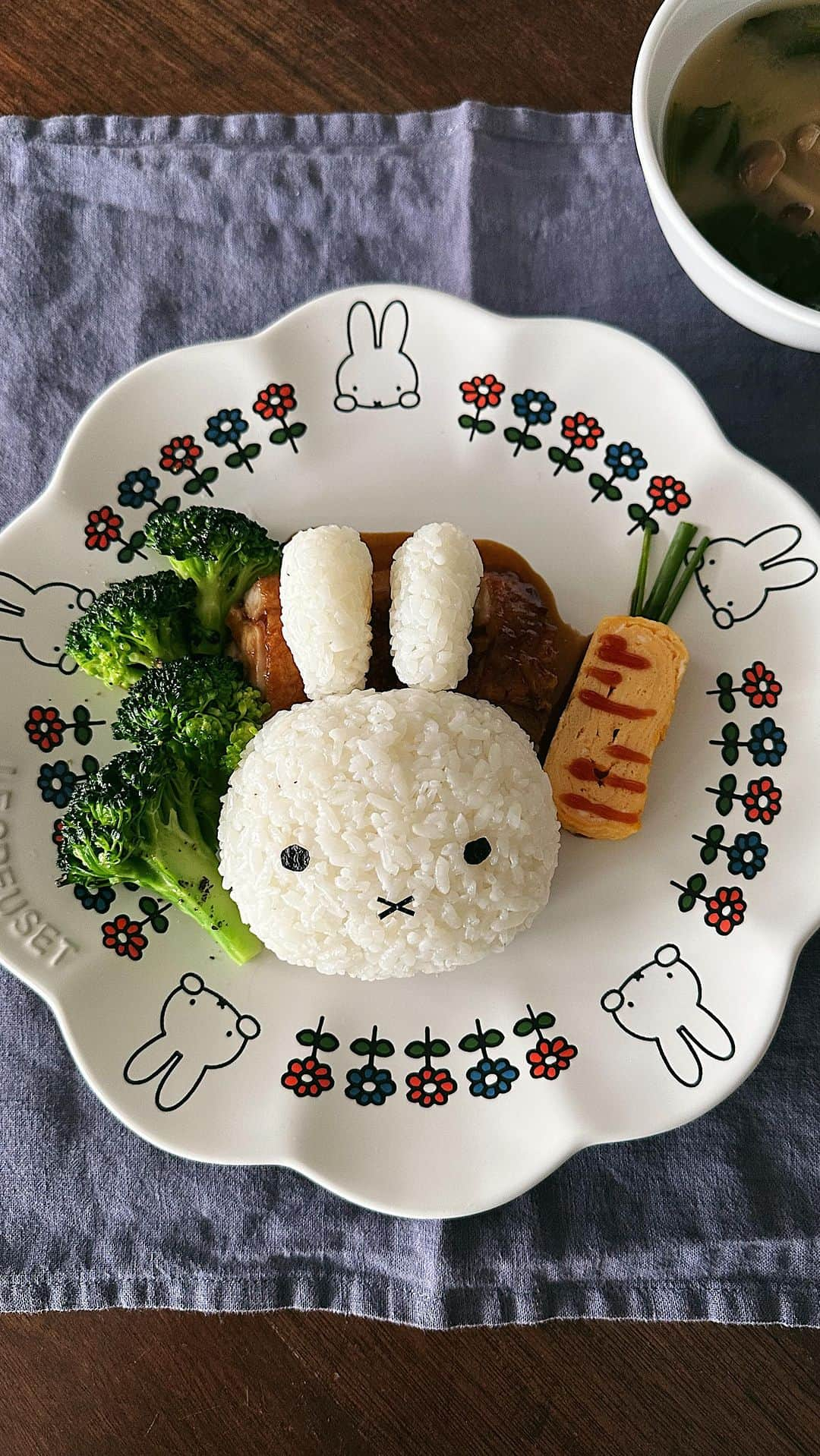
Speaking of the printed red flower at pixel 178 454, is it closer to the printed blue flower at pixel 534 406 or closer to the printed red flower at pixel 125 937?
the printed blue flower at pixel 534 406

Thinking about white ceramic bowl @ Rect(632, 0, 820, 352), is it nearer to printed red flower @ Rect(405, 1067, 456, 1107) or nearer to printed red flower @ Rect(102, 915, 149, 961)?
printed red flower @ Rect(405, 1067, 456, 1107)

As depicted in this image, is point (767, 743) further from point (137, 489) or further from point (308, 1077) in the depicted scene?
point (137, 489)

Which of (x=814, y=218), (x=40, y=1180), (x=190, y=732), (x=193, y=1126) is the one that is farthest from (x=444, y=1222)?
(x=814, y=218)

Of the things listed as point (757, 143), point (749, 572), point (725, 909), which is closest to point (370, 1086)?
point (725, 909)

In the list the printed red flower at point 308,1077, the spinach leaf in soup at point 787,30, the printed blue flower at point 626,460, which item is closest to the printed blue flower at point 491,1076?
the printed red flower at point 308,1077

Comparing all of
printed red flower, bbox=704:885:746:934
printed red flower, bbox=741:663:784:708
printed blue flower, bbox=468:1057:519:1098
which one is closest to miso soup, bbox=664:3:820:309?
printed red flower, bbox=741:663:784:708
